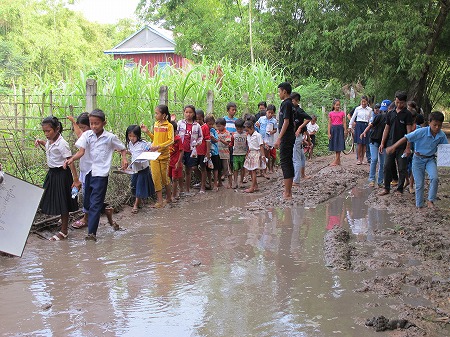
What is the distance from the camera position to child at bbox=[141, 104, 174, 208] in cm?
892

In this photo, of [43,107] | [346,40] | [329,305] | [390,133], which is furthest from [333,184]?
[346,40]

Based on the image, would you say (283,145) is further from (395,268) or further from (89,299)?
(89,299)

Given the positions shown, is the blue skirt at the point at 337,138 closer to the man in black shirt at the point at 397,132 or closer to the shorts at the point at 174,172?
the man in black shirt at the point at 397,132

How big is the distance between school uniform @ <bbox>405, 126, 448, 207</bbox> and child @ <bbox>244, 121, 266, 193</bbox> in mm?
3111

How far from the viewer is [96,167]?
6934mm

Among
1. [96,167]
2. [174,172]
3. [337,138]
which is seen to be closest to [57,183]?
[96,167]

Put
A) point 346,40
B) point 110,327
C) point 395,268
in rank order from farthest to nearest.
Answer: point 346,40 → point 395,268 → point 110,327

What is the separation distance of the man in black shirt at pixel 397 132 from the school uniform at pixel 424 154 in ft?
2.76

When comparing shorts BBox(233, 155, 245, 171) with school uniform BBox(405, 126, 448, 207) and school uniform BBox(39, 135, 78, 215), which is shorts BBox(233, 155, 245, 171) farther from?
school uniform BBox(39, 135, 78, 215)

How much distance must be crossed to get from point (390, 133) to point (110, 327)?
279 inches

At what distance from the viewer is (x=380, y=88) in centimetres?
2462

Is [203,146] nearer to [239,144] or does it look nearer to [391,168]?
[239,144]

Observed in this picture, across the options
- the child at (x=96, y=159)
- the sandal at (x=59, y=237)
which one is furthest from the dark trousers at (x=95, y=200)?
the sandal at (x=59, y=237)

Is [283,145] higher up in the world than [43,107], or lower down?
lower down
